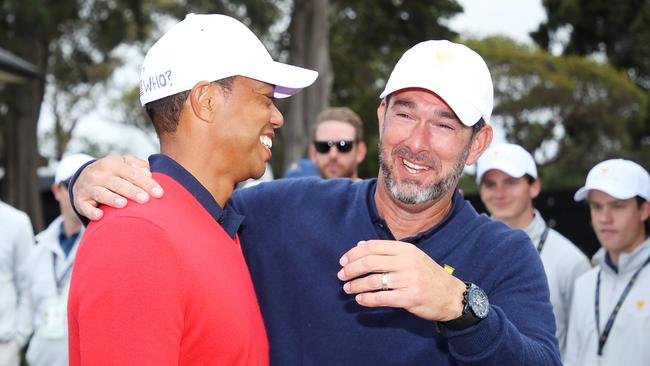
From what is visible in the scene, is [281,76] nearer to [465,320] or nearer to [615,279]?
[465,320]

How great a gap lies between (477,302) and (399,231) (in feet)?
2.59

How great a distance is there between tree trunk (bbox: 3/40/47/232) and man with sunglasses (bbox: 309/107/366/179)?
55.0 feet

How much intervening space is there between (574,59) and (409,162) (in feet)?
90.8

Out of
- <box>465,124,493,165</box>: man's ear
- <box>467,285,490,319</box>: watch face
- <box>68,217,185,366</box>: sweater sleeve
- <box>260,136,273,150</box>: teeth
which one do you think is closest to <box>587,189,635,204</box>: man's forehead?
<box>465,124,493,165</box>: man's ear

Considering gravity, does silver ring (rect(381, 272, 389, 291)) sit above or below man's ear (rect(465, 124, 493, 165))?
below

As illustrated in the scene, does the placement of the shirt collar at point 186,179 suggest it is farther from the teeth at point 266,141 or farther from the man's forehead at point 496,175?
the man's forehead at point 496,175

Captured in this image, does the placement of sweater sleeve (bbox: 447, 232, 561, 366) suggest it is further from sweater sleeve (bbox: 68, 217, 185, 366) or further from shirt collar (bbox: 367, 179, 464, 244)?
sweater sleeve (bbox: 68, 217, 185, 366)

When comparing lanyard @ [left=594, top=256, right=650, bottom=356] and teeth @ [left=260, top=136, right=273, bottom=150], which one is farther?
lanyard @ [left=594, top=256, right=650, bottom=356]

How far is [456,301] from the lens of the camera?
213 centimetres

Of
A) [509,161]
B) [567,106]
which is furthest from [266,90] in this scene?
[567,106]

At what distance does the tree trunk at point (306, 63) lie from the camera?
649 inches

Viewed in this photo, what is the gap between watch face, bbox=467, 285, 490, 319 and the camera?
7.02ft

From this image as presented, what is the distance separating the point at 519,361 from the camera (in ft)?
7.42

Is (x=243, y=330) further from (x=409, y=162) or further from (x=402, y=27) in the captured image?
(x=402, y=27)
